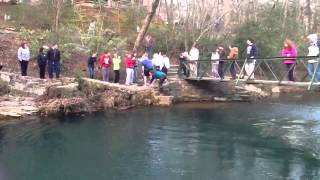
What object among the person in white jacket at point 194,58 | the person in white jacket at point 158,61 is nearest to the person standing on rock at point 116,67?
the person in white jacket at point 158,61

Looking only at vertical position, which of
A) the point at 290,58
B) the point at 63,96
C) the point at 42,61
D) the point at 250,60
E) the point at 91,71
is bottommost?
the point at 63,96

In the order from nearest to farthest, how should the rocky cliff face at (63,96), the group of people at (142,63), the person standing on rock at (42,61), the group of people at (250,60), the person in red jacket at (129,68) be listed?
the group of people at (250,60)
the rocky cliff face at (63,96)
the group of people at (142,63)
the person standing on rock at (42,61)
the person in red jacket at (129,68)

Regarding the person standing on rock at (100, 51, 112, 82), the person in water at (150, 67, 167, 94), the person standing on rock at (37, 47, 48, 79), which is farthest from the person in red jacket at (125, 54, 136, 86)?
the person standing on rock at (37, 47, 48, 79)

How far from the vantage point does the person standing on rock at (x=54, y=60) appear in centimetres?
2217

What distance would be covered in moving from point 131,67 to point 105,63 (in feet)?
3.77

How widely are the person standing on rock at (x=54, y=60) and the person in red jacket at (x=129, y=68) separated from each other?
2997 millimetres

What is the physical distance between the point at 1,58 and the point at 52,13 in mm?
5632

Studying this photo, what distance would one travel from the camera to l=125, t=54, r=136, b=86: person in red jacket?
23500 mm

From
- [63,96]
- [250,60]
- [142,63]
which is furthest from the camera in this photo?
[142,63]

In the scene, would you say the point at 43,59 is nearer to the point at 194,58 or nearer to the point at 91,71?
the point at 91,71

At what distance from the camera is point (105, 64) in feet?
Answer: 78.0

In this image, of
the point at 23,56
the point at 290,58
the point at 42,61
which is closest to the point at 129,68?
the point at 42,61

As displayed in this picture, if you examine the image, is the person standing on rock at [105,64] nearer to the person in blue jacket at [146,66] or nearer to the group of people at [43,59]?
the person in blue jacket at [146,66]

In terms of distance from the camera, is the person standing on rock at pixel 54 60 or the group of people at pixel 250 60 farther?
the person standing on rock at pixel 54 60
